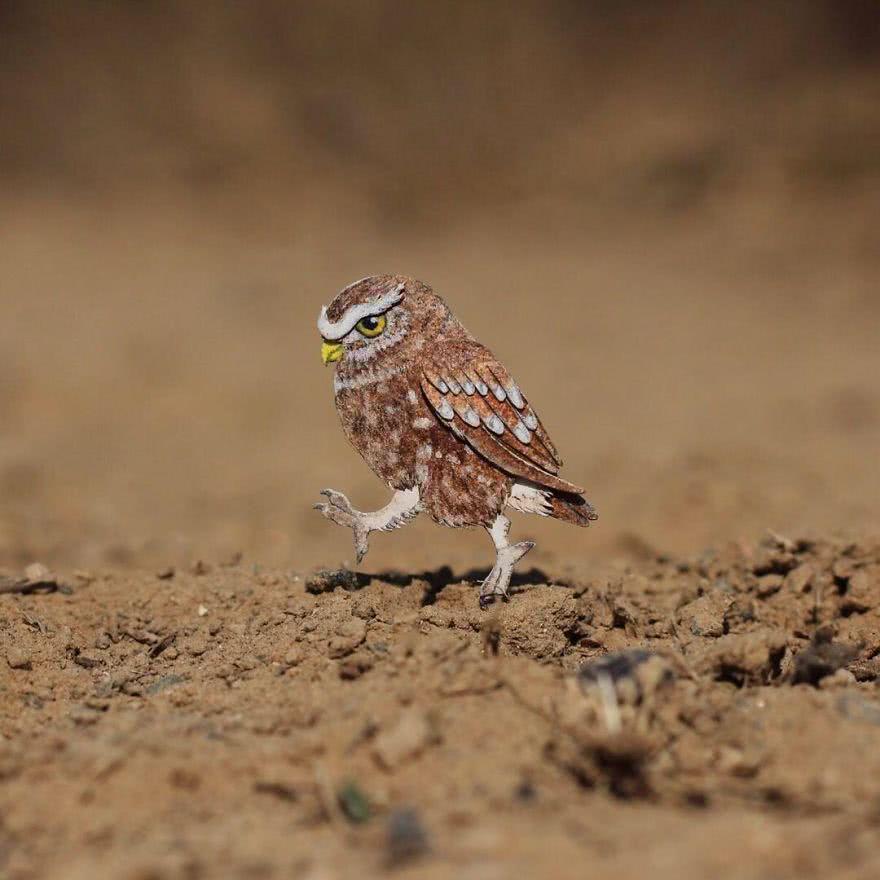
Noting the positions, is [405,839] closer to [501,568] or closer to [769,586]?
[501,568]

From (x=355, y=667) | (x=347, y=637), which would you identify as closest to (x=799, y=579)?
(x=347, y=637)

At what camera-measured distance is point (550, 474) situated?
3.96 m

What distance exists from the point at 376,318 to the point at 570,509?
1007mm

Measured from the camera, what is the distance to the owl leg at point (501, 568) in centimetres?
391

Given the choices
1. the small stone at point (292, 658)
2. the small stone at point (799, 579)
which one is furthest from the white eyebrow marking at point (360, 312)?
the small stone at point (799, 579)

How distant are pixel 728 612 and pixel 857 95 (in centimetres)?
1374

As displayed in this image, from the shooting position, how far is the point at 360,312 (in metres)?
3.97

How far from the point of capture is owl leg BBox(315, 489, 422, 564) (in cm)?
402

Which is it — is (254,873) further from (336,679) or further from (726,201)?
(726,201)

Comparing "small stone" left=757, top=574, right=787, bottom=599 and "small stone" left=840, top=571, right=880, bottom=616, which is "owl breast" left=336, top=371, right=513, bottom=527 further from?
"small stone" left=840, top=571, right=880, bottom=616

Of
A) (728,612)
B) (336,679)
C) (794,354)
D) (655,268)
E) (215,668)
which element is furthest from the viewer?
(655,268)

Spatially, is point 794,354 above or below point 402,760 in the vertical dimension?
above

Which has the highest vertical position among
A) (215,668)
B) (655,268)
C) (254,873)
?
(655,268)

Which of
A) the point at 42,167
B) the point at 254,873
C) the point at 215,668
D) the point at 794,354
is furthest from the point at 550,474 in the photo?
the point at 42,167
